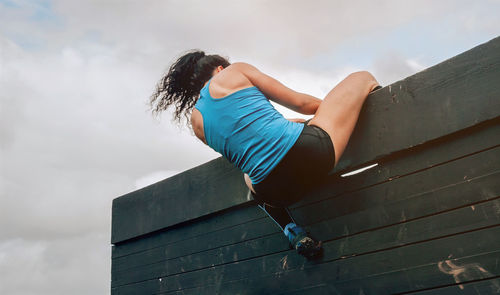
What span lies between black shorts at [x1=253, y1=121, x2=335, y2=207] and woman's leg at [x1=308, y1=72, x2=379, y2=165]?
52 millimetres

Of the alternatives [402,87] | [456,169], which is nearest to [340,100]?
[402,87]

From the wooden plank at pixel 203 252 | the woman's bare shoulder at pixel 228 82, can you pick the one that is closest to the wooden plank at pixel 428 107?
the wooden plank at pixel 203 252

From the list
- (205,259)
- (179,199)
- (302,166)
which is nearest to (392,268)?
(302,166)

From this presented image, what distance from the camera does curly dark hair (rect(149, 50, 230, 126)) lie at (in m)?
2.93

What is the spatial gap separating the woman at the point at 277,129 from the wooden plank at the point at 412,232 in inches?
5.8

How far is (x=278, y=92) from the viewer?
2596mm

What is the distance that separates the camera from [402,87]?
2.48m

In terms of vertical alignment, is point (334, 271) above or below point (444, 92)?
below

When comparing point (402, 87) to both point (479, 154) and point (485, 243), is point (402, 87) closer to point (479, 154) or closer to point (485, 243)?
point (479, 154)

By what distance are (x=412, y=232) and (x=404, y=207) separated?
13cm

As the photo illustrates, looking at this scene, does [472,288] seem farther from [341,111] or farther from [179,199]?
[179,199]

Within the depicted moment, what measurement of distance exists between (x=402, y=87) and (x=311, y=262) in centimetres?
110

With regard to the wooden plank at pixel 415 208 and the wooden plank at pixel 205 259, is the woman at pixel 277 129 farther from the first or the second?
the wooden plank at pixel 205 259

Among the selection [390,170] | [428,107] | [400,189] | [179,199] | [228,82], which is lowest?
[400,189]
